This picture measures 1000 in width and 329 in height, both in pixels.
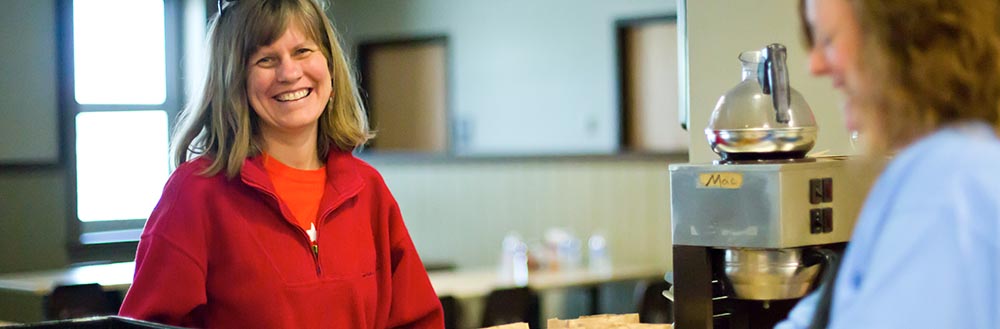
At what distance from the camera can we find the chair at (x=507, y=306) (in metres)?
5.33

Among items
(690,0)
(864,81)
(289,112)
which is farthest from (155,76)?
(864,81)

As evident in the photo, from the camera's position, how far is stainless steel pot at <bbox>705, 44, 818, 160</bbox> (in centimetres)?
201

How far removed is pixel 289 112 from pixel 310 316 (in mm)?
345

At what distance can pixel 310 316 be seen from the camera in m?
1.90

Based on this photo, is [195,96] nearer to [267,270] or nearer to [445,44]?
[267,270]

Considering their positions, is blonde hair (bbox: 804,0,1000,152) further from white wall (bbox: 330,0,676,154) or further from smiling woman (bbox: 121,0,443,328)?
white wall (bbox: 330,0,676,154)

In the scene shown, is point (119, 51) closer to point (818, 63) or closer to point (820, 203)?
point (820, 203)

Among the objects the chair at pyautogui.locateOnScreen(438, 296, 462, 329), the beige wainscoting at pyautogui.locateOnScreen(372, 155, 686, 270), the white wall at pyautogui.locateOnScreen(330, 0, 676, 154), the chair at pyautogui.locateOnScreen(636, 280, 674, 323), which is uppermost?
the white wall at pyautogui.locateOnScreen(330, 0, 676, 154)

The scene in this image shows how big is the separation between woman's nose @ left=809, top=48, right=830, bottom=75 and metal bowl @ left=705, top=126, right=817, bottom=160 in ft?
3.63

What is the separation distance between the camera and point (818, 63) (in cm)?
93

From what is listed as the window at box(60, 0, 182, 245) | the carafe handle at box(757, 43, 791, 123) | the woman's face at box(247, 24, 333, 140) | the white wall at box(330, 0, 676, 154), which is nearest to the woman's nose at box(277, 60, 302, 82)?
the woman's face at box(247, 24, 333, 140)

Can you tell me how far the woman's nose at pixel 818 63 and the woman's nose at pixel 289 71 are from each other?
118 centimetres

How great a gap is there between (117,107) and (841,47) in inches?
300

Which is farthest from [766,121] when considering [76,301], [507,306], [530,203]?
[530,203]
